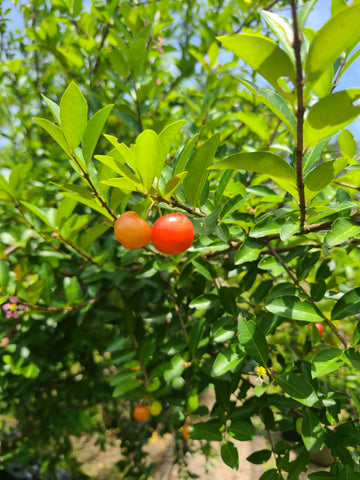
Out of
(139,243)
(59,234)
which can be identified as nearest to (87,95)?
(59,234)

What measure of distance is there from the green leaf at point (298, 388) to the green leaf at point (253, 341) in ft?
0.19

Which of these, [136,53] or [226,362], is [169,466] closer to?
[226,362]

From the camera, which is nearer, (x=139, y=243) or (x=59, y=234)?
(x=139, y=243)

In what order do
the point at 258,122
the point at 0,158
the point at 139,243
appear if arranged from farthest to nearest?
the point at 0,158 → the point at 258,122 → the point at 139,243

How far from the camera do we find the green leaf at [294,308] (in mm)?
716

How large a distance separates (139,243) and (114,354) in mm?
642

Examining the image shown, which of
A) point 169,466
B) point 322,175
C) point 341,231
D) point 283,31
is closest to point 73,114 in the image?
point 283,31

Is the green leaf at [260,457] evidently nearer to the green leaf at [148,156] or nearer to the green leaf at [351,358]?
the green leaf at [351,358]

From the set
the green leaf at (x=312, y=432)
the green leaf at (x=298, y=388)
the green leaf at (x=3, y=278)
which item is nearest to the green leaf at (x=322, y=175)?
the green leaf at (x=298, y=388)

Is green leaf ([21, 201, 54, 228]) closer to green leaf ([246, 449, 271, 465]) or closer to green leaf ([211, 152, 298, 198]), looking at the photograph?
green leaf ([211, 152, 298, 198])

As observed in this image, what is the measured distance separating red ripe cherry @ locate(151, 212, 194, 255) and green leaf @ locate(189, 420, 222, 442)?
56 centimetres

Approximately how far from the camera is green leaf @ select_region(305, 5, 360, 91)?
1.21 feet

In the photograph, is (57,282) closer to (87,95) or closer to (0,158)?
(87,95)

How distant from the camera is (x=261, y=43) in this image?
0.42 metres
